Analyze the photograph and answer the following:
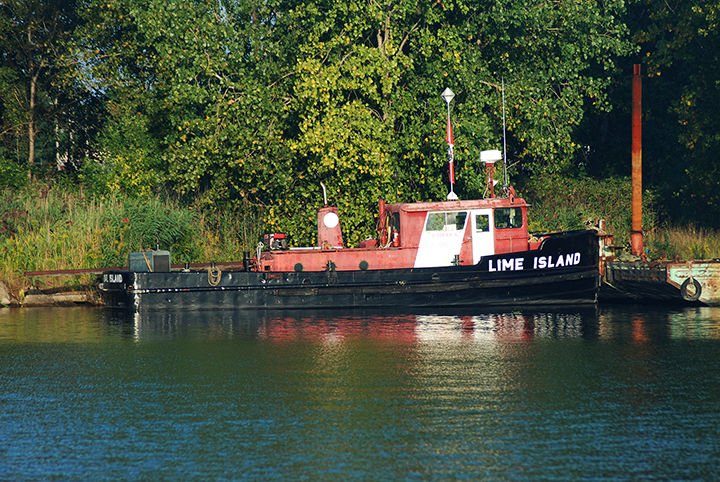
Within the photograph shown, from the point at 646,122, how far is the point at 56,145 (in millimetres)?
22562

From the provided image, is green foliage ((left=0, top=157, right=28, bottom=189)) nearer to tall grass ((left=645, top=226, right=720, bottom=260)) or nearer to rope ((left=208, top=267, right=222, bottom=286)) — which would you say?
rope ((left=208, top=267, right=222, bottom=286))

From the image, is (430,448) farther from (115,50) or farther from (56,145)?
(56,145)

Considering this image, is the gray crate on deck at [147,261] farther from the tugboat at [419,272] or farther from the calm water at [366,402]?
the calm water at [366,402]

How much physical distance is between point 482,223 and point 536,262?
1487 millimetres

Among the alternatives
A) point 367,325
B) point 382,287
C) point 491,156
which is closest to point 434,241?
point 382,287

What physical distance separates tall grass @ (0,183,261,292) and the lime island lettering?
8.27m

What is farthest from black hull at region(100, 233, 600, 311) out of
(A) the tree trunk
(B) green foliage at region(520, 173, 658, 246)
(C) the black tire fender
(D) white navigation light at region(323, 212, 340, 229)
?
(A) the tree trunk

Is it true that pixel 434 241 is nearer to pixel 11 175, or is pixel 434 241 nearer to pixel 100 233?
pixel 100 233

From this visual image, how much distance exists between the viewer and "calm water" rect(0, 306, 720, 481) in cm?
720

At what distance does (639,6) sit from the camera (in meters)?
28.3

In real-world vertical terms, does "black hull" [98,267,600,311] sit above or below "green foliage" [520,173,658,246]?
below

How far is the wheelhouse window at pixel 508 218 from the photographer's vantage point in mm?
17859

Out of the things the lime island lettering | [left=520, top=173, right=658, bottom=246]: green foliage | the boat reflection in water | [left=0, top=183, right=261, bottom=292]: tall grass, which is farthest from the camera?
[left=520, top=173, right=658, bottom=246]: green foliage

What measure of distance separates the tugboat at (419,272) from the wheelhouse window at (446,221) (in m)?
0.02
